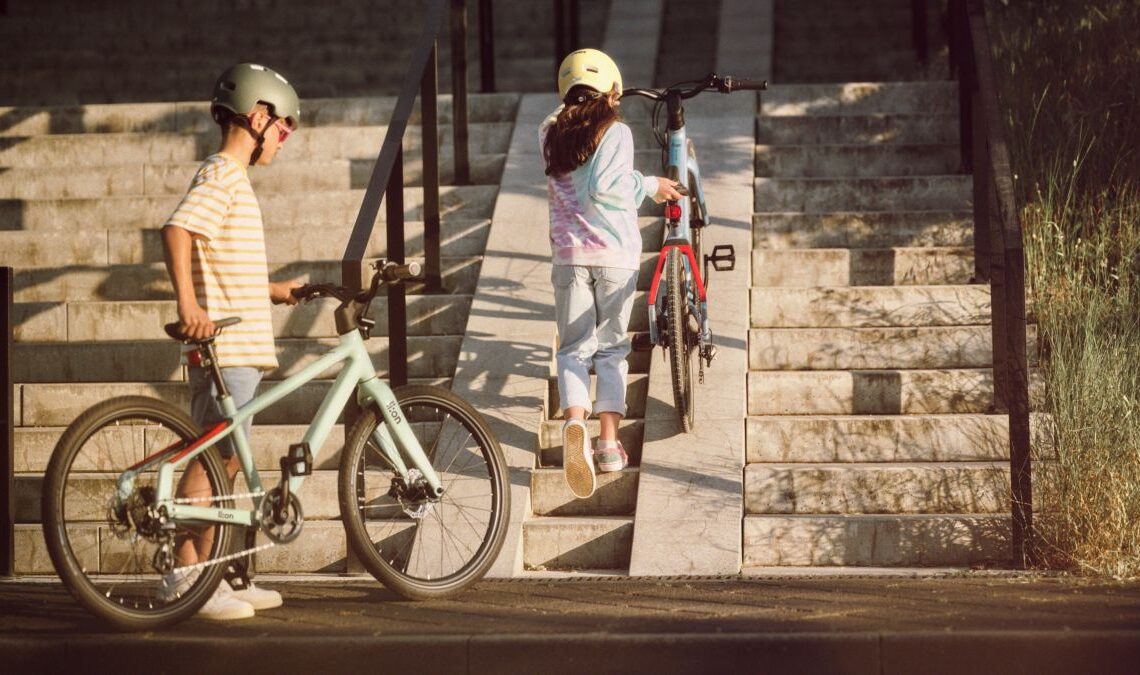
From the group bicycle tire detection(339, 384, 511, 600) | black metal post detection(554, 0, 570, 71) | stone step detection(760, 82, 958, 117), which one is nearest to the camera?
bicycle tire detection(339, 384, 511, 600)

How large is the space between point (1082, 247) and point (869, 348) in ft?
3.91

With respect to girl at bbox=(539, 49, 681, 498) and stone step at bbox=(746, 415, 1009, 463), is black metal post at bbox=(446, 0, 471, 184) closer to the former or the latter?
girl at bbox=(539, 49, 681, 498)

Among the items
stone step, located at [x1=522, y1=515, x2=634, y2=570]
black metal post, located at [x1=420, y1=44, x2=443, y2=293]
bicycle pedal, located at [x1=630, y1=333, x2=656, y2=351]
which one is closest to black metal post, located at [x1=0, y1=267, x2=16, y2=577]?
stone step, located at [x1=522, y1=515, x2=634, y2=570]

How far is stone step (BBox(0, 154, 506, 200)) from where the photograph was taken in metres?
9.22

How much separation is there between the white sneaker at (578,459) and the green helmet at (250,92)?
161cm

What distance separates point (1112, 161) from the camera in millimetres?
8844

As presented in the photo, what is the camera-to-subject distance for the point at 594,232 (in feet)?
21.8

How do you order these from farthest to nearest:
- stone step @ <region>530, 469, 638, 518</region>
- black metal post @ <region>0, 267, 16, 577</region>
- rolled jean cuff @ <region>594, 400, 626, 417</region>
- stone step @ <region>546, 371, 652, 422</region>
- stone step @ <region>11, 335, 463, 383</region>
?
stone step @ <region>11, 335, 463, 383</region>
stone step @ <region>546, 371, 652, 422</region>
stone step @ <region>530, 469, 638, 518</region>
rolled jean cuff @ <region>594, 400, 626, 417</region>
black metal post @ <region>0, 267, 16, 577</region>

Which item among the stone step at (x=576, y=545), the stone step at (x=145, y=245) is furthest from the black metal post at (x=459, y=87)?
the stone step at (x=576, y=545)

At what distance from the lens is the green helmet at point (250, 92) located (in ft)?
18.2

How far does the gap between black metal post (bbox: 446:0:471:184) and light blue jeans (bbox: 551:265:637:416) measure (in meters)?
2.46

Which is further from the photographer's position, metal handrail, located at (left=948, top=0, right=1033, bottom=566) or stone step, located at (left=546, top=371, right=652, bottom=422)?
stone step, located at (left=546, top=371, right=652, bottom=422)

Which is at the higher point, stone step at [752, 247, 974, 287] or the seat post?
stone step at [752, 247, 974, 287]

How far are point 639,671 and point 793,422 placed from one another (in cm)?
247
